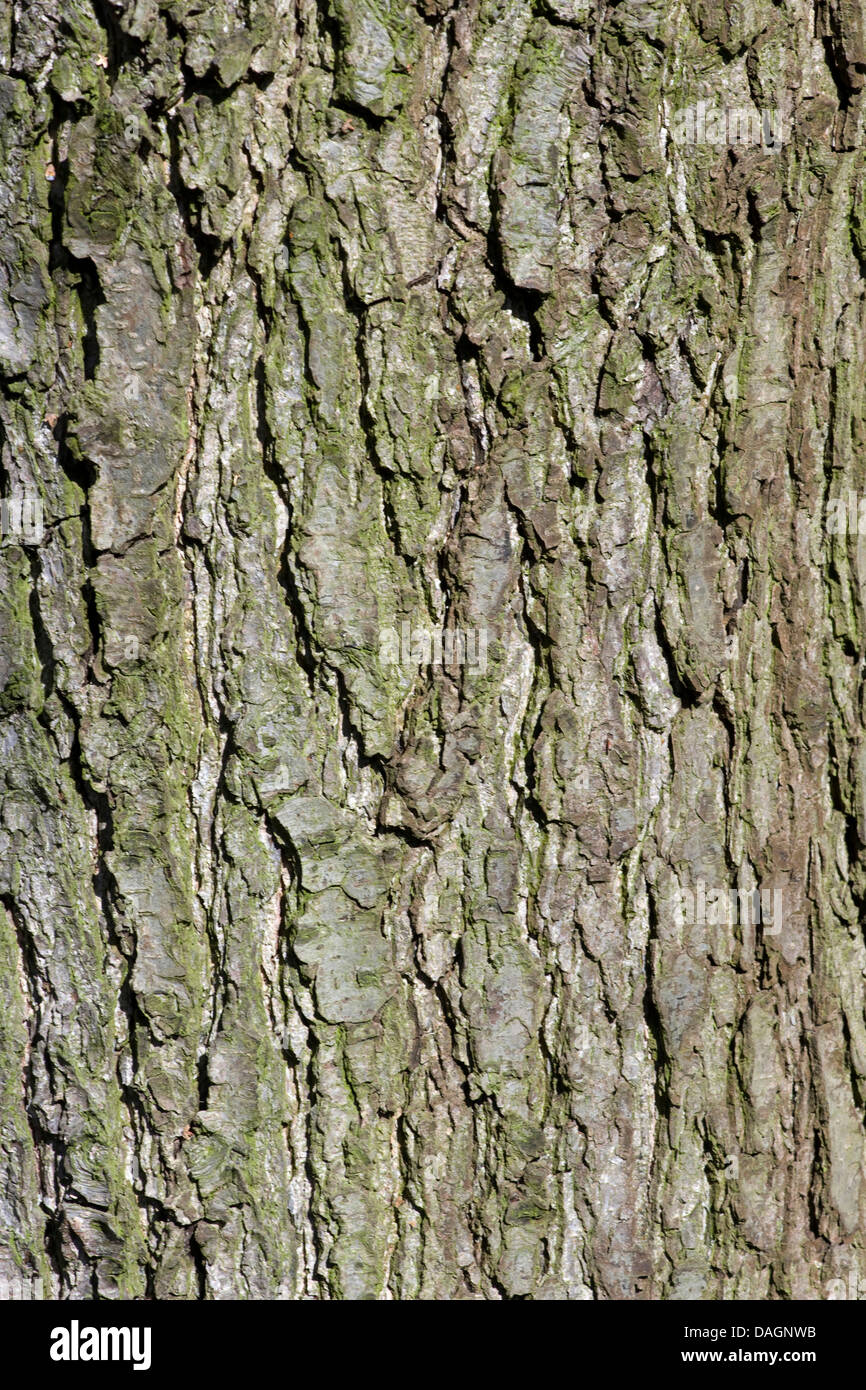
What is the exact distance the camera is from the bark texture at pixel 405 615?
4.25 ft

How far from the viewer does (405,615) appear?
138 cm

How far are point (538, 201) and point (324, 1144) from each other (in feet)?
4.29

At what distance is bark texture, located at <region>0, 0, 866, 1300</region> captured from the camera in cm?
130

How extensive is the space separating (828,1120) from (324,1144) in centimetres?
81

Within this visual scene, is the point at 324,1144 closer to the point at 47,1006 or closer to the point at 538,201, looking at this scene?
the point at 47,1006

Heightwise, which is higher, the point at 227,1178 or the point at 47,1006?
the point at 47,1006
